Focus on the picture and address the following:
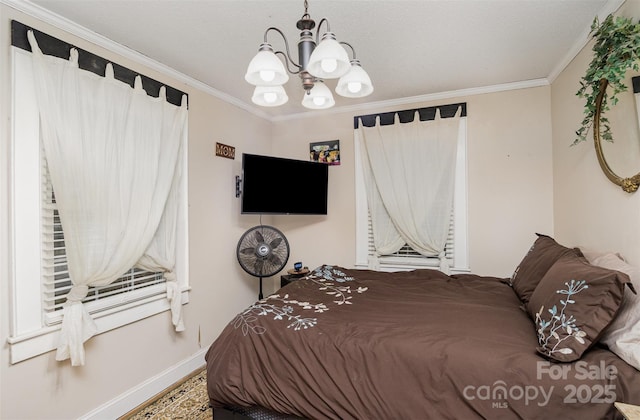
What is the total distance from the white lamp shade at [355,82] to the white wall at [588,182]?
145cm

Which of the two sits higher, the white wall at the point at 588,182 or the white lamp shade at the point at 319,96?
the white lamp shade at the point at 319,96

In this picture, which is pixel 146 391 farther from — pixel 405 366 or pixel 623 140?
pixel 623 140

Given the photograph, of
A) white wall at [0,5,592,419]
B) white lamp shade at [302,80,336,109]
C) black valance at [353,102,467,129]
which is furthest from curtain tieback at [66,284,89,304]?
black valance at [353,102,467,129]

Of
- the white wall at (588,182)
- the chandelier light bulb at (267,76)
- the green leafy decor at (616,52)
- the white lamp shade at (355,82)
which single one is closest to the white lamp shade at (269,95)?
the chandelier light bulb at (267,76)

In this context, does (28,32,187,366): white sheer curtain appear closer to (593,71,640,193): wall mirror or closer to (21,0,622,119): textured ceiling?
(21,0,622,119): textured ceiling

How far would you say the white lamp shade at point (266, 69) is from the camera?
54.1 inches

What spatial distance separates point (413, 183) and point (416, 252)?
77 centimetres

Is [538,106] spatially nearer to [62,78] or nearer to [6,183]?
[62,78]

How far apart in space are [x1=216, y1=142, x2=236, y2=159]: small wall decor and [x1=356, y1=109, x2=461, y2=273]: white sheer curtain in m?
1.49

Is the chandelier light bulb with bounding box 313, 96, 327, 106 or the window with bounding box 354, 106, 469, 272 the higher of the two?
the chandelier light bulb with bounding box 313, 96, 327, 106

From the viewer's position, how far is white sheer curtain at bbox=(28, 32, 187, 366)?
5.96 feet

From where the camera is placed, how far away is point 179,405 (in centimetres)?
228

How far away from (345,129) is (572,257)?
2.53 m

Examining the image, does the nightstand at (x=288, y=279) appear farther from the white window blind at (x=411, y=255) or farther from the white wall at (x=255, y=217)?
the white window blind at (x=411, y=255)
